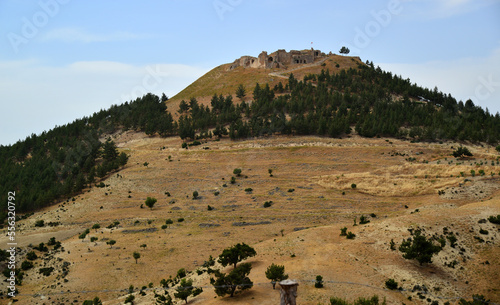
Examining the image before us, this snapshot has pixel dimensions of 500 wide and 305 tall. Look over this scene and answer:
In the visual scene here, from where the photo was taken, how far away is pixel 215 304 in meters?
35.2

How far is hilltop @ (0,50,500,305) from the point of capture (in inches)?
1657

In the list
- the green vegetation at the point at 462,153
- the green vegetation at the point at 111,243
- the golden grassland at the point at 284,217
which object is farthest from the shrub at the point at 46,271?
the green vegetation at the point at 462,153

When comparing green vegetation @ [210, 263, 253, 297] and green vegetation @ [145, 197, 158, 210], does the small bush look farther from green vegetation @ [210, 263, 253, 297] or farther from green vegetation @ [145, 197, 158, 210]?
green vegetation @ [145, 197, 158, 210]

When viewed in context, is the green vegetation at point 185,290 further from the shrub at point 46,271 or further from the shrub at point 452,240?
the shrub at point 452,240

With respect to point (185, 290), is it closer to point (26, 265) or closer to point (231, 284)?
point (231, 284)

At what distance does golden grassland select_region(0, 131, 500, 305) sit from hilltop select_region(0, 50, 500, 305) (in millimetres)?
253

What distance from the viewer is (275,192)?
3027 inches

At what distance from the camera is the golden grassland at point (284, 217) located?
130 ft

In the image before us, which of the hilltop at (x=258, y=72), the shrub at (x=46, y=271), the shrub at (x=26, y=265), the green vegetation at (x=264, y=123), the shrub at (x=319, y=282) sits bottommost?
the shrub at (x=46, y=271)

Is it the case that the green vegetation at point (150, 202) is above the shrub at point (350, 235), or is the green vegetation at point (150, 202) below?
above

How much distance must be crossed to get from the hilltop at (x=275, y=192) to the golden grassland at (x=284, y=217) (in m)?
0.25

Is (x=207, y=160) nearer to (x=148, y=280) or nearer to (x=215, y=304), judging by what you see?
(x=148, y=280)

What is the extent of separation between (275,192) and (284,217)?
1180 centimetres

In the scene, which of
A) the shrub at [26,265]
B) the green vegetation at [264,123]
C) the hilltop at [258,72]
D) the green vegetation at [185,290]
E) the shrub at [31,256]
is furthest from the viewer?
the hilltop at [258,72]
